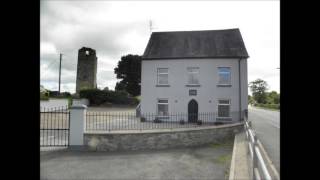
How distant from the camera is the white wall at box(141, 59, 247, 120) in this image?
73.0ft

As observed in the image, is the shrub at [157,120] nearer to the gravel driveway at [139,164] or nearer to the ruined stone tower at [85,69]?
the gravel driveway at [139,164]

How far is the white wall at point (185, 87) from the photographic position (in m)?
22.2

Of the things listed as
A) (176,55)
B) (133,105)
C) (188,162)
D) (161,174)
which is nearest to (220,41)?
(176,55)

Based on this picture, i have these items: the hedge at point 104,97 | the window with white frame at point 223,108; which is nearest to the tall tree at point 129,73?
the hedge at point 104,97

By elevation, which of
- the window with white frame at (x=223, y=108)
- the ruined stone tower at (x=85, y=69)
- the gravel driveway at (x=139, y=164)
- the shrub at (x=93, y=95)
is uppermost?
the ruined stone tower at (x=85, y=69)

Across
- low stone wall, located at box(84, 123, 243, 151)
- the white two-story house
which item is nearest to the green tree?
the white two-story house

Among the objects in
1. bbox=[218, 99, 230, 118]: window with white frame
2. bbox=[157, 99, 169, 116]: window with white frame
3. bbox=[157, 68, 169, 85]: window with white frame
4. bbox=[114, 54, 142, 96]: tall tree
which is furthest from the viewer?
bbox=[114, 54, 142, 96]: tall tree

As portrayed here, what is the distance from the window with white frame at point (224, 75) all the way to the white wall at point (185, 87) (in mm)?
293

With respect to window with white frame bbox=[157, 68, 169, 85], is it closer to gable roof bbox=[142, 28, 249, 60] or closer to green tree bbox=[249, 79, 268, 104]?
gable roof bbox=[142, 28, 249, 60]

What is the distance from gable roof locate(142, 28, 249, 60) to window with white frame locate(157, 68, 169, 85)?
121 cm

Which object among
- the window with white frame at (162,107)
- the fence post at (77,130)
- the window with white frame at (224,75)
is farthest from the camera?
the window with white frame at (162,107)
